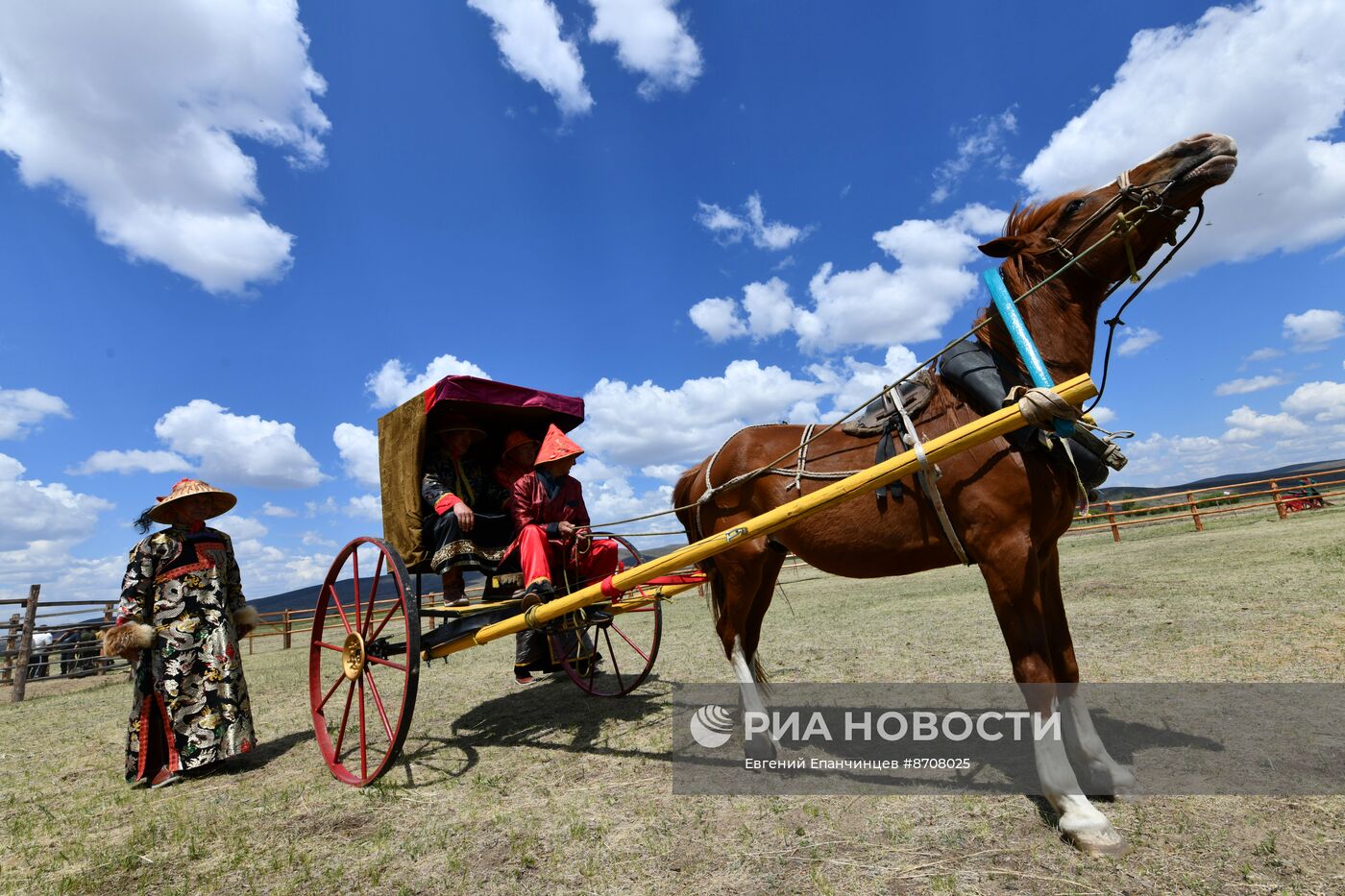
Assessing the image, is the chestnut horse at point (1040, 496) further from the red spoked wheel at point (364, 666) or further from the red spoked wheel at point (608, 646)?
the red spoked wheel at point (364, 666)

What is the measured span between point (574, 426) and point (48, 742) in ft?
19.6

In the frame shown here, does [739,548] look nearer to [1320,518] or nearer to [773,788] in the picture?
[773,788]

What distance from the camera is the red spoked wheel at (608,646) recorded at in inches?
172

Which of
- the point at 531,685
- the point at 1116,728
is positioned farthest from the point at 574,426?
the point at 1116,728

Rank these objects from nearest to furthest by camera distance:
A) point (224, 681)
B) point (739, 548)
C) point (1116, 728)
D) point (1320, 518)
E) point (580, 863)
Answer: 1. point (580, 863)
2. point (1116, 728)
3. point (739, 548)
4. point (224, 681)
5. point (1320, 518)

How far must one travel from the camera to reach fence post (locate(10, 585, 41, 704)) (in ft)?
34.7

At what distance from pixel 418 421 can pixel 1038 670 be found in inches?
162

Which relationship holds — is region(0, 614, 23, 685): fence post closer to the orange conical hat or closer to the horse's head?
the orange conical hat

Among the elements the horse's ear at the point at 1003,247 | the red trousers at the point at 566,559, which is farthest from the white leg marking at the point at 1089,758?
the red trousers at the point at 566,559

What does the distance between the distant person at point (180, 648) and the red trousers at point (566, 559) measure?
2340mm

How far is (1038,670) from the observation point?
2.57 m

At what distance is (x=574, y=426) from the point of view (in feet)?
18.4

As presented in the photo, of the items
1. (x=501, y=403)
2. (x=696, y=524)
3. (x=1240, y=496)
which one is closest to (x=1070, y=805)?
(x=696, y=524)

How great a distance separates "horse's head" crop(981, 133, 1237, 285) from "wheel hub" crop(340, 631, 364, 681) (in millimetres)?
4585
